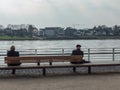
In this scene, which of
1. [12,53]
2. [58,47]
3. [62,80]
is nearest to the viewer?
[62,80]

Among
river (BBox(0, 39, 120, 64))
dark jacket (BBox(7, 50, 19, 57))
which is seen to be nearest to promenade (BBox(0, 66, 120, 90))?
dark jacket (BBox(7, 50, 19, 57))

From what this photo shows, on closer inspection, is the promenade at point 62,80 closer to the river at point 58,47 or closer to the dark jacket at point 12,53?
the dark jacket at point 12,53

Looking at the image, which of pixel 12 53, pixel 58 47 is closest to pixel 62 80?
pixel 12 53

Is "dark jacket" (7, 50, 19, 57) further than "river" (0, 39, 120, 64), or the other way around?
"river" (0, 39, 120, 64)

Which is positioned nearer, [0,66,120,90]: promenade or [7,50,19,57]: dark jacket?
[0,66,120,90]: promenade

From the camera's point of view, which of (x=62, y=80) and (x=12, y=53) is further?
(x=12, y=53)

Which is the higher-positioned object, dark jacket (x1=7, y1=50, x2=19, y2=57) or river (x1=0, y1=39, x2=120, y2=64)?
dark jacket (x1=7, y1=50, x2=19, y2=57)

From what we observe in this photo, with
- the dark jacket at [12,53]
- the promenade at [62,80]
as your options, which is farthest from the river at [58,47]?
the promenade at [62,80]

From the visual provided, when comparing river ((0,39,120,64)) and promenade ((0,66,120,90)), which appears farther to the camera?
river ((0,39,120,64))

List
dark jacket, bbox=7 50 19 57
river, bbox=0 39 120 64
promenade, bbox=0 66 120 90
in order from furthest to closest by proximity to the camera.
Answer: river, bbox=0 39 120 64 → dark jacket, bbox=7 50 19 57 → promenade, bbox=0 66 120 90

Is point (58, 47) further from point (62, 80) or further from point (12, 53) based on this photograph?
point (62, 80)

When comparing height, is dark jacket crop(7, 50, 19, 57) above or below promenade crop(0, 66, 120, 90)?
above

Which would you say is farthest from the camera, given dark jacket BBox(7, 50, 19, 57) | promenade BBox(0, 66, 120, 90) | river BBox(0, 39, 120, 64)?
river BBox(0, 39, 120, 64)

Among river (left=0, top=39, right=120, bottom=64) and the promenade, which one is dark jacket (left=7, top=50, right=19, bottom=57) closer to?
the promenade
